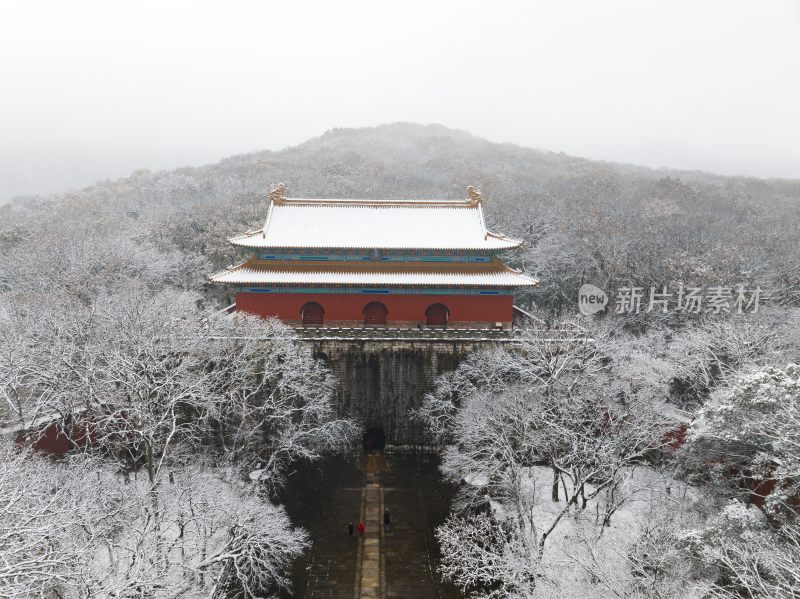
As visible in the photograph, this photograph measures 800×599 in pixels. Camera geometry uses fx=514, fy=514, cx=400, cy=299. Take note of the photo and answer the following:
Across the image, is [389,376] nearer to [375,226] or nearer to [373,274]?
[373,274]

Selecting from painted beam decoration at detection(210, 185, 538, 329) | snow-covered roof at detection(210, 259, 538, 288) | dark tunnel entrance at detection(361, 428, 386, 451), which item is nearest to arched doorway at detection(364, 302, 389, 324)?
painted beam decoration at detection(210, 185, 538, 329)

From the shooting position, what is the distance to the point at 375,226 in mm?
27141

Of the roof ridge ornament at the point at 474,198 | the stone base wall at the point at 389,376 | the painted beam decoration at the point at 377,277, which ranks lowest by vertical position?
the stone base wall at the point at 389,376

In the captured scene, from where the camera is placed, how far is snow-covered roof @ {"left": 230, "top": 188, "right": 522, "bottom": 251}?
2558 centimetres

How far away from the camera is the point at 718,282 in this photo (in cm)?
2919

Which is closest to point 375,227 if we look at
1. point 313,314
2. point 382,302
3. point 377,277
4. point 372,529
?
point 377,277

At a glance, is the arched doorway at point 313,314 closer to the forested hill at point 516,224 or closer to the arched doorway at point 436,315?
the arched doorway at point 436,315

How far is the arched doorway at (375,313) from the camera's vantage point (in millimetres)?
25891

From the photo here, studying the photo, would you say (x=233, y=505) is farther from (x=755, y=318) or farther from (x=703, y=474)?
(x=755, y=318)

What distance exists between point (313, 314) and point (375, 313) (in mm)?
3128

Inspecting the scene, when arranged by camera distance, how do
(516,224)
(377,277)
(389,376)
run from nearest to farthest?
1. (389,376)
2. (377,277)
3. (516,224)

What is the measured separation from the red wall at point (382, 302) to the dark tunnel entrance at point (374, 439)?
17.9 feet

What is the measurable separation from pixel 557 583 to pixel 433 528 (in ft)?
21.8

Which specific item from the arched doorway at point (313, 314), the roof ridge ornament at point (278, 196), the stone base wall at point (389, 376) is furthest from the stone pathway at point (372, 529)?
the roof ridge ornament at point (278, 196)
